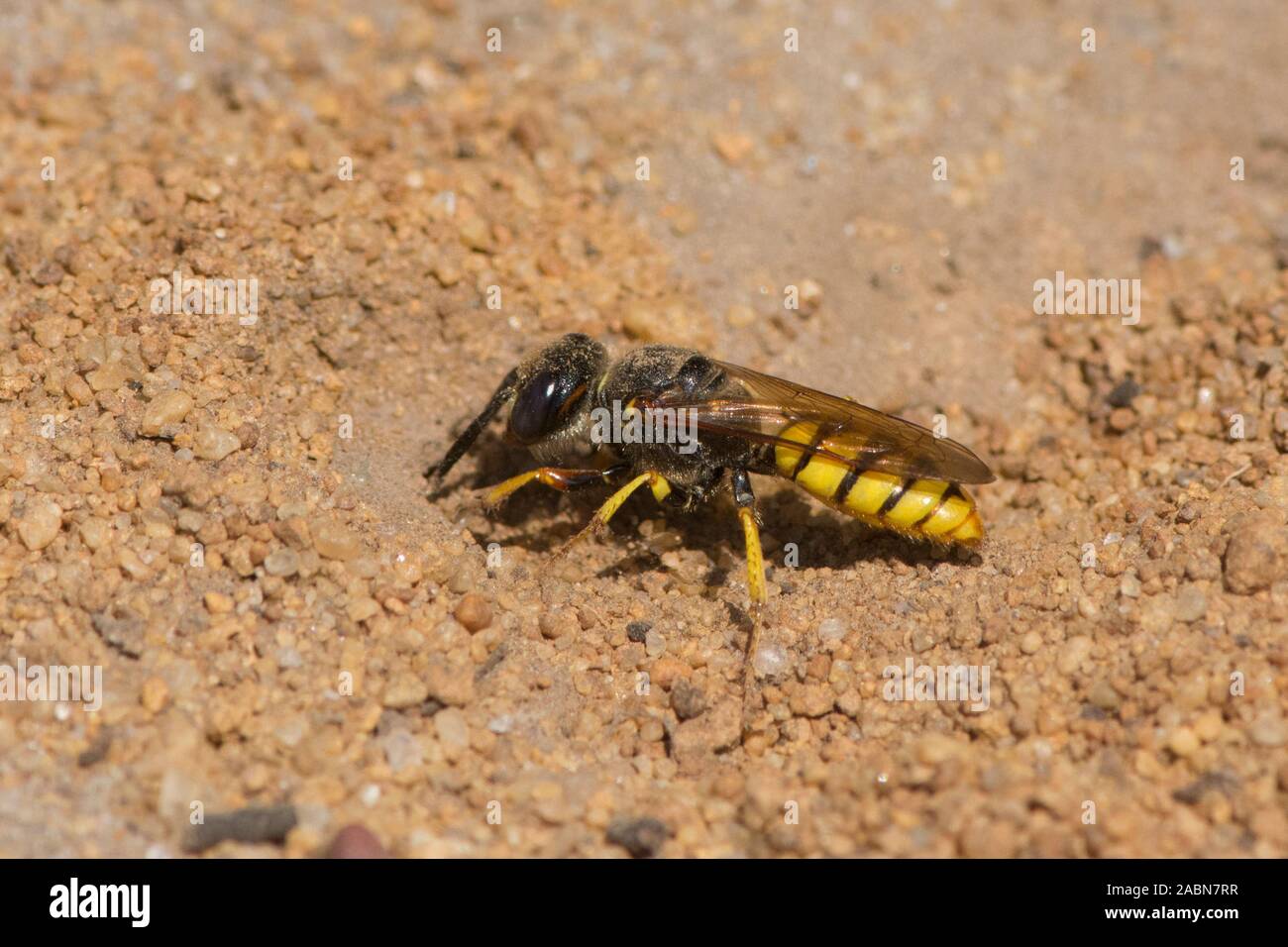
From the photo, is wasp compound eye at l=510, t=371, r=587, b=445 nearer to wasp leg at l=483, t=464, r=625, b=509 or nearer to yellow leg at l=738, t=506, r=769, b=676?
wasp leg at l=483, t=464, r=625, b=509

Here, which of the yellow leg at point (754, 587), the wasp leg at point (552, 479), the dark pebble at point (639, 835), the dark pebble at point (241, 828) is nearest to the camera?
the dark pebble at point (241, 828)

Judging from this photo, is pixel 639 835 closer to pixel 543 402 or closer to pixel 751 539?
pixel 751 539

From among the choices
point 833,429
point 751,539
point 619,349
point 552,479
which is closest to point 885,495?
point 833,429

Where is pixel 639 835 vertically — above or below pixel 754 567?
below

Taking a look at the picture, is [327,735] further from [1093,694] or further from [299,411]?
[1093,694]

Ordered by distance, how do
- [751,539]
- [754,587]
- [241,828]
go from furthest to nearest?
[751,539]
[754,587]
[241,828]

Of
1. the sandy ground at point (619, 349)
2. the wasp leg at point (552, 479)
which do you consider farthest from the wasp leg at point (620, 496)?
the sandy ground at point (619, 349)

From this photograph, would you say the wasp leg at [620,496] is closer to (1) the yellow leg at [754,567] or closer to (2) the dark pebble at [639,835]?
(1) the yellow leg at [754,567]
